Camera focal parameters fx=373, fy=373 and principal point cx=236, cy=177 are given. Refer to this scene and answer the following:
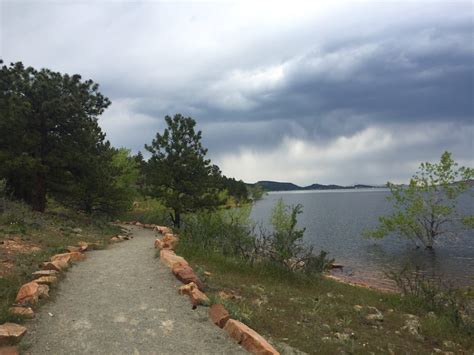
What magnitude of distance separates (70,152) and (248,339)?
19900mm

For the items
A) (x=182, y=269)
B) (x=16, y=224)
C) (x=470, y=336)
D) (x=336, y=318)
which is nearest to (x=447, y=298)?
(x=470, y=336)

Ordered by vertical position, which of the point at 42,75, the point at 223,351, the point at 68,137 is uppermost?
the point at 42,75

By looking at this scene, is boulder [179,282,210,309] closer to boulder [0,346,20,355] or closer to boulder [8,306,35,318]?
boulder [8,306,35,318]

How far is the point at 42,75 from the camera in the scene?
22359 mm

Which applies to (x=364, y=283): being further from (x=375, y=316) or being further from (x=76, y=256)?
(x=76, y=256)

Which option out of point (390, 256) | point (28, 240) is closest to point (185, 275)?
point (28, 240)

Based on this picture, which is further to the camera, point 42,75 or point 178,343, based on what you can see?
point 42,75

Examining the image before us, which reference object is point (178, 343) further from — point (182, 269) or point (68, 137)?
point (68, 137)

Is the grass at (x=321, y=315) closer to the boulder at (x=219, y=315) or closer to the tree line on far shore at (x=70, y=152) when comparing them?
the boulder at (x=219, y=315)

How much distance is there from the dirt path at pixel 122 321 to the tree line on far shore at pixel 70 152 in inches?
536

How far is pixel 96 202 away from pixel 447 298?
24.5 meters

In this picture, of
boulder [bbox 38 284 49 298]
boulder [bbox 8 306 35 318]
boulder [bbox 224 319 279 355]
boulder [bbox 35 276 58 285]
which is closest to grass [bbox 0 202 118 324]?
boulder [bbox 8 306 35 318]

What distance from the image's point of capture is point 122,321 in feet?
24.1

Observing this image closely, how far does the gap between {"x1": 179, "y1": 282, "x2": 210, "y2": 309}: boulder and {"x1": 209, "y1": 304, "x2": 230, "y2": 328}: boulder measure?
1.42ft
